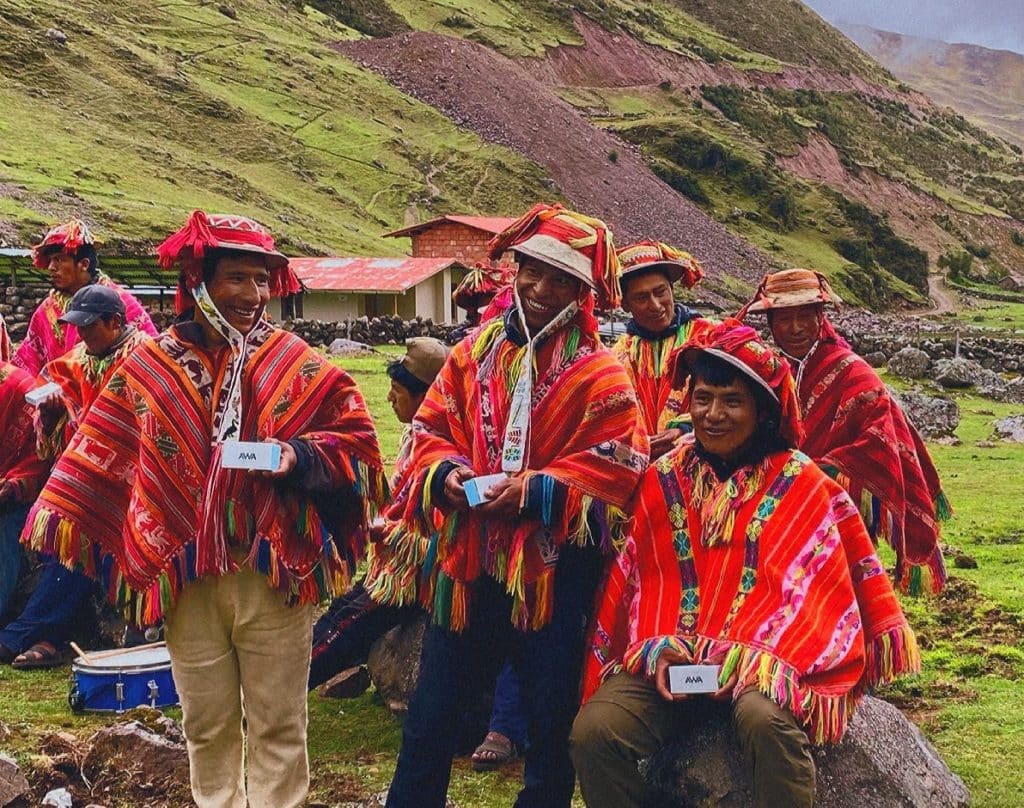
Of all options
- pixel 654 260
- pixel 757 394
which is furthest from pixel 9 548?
pixel 757 394

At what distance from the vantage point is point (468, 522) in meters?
4.11

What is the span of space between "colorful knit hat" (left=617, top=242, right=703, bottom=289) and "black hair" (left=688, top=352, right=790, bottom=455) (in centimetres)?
154

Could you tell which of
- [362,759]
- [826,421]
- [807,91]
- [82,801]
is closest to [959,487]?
[826,421]

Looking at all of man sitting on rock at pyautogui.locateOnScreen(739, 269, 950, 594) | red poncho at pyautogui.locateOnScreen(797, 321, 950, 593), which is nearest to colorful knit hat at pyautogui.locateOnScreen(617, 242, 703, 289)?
man sitting on rock at pyautogui.locateOnScreen(739, 269, 950, 594)

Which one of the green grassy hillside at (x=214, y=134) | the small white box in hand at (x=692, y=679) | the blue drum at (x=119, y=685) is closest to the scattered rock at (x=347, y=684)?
the blue drum at (x=119, y=685)

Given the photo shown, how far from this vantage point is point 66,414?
6.71 meters

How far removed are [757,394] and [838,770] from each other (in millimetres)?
1426

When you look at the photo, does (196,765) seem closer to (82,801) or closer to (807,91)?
(82,801)

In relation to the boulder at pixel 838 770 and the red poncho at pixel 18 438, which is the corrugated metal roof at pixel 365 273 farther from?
the boulder at pixel 838 770

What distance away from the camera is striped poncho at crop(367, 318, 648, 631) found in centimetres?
403

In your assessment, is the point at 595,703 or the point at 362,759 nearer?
the point at 595,703

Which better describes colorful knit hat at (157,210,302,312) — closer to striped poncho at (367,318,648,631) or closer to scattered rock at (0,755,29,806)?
striped poncho at (367,318,648,631)

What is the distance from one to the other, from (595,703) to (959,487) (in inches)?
422

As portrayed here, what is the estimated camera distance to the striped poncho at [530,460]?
4.03m
